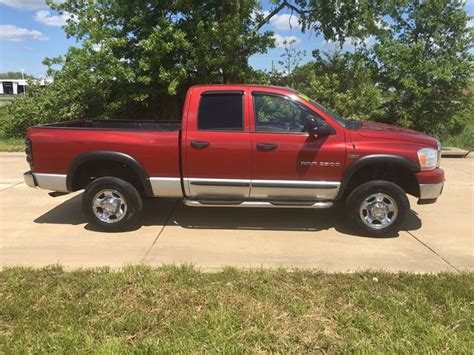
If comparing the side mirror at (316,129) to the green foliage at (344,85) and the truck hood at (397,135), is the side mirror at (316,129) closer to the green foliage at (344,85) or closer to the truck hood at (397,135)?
the truck hood at (397,135)

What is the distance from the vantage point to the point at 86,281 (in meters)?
4.37

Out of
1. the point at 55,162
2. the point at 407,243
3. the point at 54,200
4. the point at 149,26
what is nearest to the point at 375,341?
the point at 407,243

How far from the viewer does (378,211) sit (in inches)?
230

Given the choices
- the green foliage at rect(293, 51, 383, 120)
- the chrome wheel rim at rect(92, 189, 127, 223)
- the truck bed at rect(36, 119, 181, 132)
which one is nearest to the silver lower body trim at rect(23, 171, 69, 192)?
the chrome wheel rim at rect(92, 189, 127, 223)

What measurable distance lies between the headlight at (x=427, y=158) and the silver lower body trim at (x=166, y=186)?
117 inches

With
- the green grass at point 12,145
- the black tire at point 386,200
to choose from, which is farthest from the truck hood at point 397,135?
the green grass at point 12,145

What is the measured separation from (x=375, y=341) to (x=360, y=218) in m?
2.54

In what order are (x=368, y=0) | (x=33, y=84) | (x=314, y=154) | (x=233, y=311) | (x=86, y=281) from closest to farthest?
(x=233, y=311)
(x=86, y=281)
(x=314, y=154)
(x=368, y=0)
(x=33, y=84)

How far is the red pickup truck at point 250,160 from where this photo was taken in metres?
5.70

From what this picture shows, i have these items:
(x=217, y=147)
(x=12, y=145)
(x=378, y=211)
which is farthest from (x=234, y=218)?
(x=12, y=145)

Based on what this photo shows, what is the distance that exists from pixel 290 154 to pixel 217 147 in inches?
35.0

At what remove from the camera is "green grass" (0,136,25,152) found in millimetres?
12891

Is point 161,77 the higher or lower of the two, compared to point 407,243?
higher

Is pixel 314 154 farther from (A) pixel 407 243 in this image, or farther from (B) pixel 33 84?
(B) pixel 33 84
